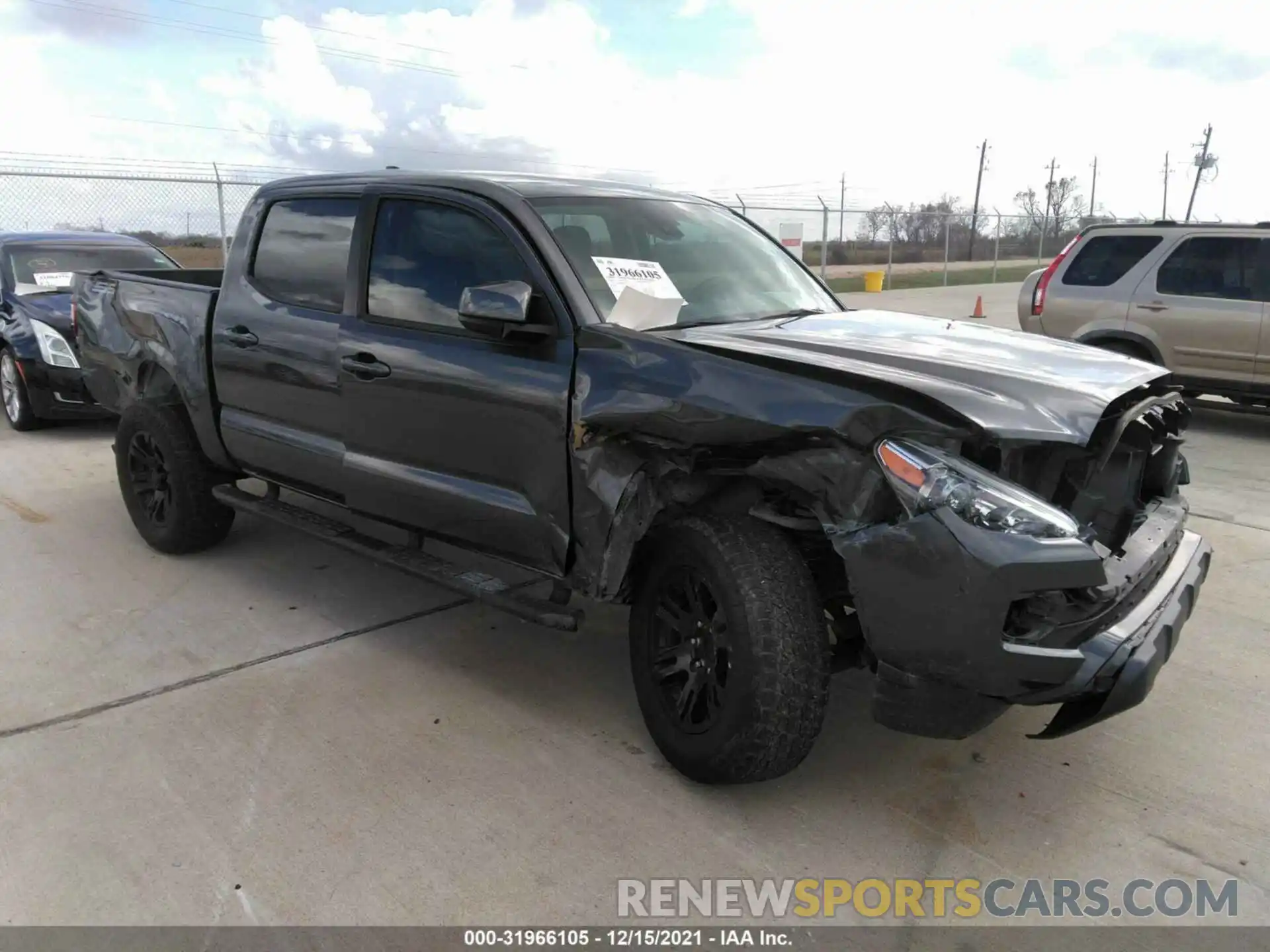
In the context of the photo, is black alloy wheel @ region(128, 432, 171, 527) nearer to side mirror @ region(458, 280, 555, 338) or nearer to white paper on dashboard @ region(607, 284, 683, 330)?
side mirror @ region(458, 280, 555, 338)

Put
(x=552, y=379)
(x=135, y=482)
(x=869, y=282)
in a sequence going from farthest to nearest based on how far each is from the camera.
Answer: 1. (x=869, y=282)
2. (x=135, y=482)
3. (x=552, y=379)

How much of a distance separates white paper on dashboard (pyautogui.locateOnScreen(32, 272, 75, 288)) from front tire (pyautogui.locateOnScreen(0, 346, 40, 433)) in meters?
0.68

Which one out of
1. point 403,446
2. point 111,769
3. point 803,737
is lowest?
point 111,769

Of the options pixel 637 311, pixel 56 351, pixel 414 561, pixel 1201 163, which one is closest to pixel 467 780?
pixel 414 561

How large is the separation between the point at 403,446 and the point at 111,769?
59.5 inches

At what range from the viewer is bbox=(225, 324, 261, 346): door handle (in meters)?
4.59

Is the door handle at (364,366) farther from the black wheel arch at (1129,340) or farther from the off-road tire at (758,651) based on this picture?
the black wheel arch at (1129,340)

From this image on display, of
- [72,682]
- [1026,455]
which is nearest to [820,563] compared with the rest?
[1026,455]

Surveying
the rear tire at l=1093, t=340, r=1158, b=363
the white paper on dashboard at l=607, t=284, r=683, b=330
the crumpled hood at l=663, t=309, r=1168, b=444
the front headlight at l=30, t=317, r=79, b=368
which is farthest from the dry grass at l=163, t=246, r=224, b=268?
the crumpled hood at l=663, t=309, r=1168, b=444

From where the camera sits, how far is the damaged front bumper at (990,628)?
2.44 metres

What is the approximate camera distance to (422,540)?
4.15 meters

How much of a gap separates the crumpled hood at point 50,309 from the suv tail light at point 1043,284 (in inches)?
335

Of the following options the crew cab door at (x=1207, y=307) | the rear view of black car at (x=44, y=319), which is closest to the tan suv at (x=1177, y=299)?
the crew cab door at (x=1207, y=307)

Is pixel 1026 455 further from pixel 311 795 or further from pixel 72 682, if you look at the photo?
pixel 72 682
